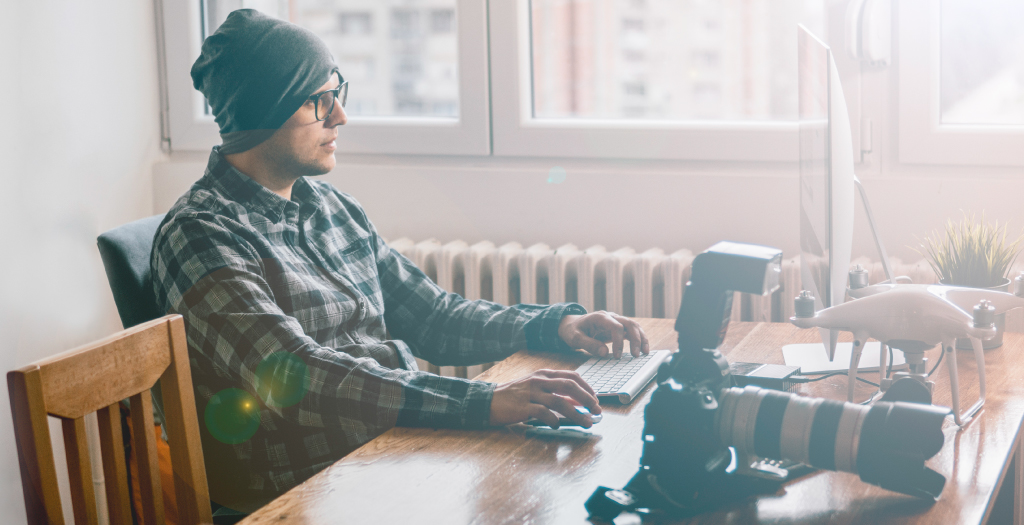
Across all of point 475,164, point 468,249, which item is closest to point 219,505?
point 468,249

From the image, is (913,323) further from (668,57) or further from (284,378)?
(668,57)

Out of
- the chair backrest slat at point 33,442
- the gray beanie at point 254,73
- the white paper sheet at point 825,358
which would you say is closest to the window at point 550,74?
the white paper sheet at point 825,358

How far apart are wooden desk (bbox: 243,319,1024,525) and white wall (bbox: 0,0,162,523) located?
138 centimetres

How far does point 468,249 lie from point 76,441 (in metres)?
1.27

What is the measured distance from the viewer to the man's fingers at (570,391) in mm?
1118

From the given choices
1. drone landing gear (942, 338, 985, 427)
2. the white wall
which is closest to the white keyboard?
drone landing gear (942, 338, 985, 427)

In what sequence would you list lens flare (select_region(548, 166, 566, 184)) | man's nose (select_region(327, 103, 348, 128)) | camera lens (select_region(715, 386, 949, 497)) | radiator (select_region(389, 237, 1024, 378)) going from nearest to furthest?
1. camera lens (select_region(715, 386, 949, 497))
2. man's nose (select_region(327, 103, 348, 128))
3. radiator (select_region(389, 237, 1024, 378))
4. lens flare (select_region(548, 166, 566, 184))

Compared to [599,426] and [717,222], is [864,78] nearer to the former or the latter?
[717,222]

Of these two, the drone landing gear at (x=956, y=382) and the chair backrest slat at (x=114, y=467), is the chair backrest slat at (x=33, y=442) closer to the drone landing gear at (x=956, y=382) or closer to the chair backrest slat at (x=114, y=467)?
the chair backrest slat at (x=114, y=467)

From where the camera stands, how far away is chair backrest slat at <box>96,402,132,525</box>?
1.05m

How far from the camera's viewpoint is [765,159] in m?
2.04

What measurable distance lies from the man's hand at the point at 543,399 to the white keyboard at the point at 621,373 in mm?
91

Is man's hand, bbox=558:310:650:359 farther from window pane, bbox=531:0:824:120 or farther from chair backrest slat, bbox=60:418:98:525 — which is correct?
window pane, bbox=531:0:824:120

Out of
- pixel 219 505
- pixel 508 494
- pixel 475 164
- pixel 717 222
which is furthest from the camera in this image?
pixel 475 164
